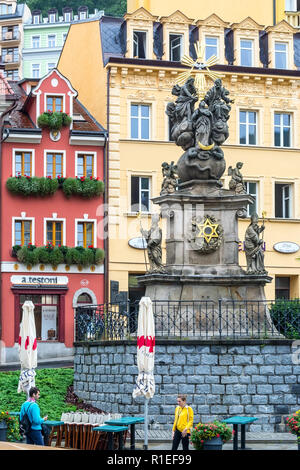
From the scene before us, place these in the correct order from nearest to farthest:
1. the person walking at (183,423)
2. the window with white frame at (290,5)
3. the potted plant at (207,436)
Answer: the potted plant at (207,436)
the person walking at (183,423)
the window with white frame at (290,5)

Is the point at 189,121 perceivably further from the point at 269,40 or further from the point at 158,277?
the point at 269,40

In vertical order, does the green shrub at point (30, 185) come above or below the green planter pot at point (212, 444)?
above

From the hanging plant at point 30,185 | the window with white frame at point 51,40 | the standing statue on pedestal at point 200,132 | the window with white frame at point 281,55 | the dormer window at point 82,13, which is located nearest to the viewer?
the standing statue on pedestal at point 200,132

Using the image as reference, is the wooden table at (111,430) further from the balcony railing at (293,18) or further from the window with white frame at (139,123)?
the balcony railing at (293,18)

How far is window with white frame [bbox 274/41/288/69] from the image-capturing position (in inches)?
1944

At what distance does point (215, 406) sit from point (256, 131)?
2381 centimetres

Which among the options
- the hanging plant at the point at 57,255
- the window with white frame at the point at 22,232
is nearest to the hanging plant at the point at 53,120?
the window with white frame at the point at 22,232

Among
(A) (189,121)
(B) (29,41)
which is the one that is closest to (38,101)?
(A) (189,121)

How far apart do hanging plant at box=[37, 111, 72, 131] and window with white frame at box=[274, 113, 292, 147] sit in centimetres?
931

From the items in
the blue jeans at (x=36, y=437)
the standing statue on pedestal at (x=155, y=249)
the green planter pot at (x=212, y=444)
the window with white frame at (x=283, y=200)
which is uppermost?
the window with white frame at (x=283, y=200)

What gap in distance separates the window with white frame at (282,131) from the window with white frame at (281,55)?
7.54 ft

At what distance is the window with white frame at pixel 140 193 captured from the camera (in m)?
47.0

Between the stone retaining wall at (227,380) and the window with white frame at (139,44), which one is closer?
the stone retaining wall at (227,380)

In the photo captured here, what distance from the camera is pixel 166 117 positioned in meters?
47.3
